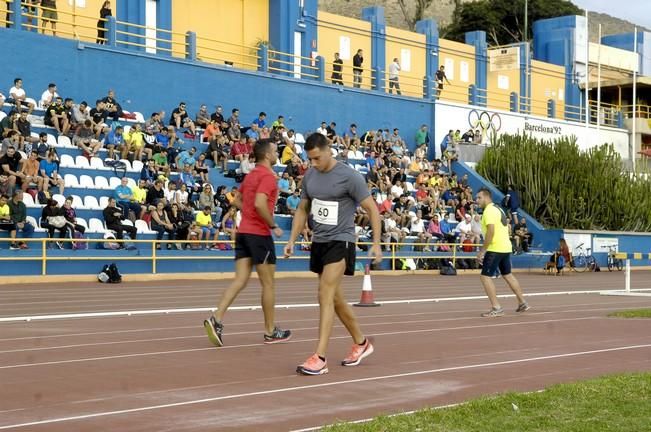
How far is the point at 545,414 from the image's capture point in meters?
7.48

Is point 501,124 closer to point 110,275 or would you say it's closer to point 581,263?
point 581,263

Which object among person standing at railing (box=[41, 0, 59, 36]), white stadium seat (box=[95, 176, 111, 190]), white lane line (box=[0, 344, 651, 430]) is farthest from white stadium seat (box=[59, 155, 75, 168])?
white lane line (box=[0, 344, 651, 430])

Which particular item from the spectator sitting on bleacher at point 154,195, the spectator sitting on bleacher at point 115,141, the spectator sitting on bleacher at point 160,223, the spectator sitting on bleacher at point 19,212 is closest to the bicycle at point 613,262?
the spectator sitting on bleacher at point 160,223

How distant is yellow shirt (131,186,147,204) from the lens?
28.2 m

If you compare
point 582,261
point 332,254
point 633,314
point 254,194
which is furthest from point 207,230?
point 332,254

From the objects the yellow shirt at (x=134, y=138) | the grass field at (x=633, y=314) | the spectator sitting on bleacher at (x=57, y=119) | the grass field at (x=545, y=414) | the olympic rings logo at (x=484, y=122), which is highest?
the olympic rings logo at (x=484, y=122)

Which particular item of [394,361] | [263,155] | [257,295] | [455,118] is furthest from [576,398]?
[455,118]

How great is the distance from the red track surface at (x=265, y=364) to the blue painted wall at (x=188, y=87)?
15415mm

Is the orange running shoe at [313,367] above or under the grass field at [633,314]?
above

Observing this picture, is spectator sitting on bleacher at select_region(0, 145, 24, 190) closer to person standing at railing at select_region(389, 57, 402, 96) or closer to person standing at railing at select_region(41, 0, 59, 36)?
person standing at railing at select_region(41, 0, 59, 36)

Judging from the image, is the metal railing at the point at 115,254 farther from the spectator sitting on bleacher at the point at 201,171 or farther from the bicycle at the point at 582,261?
the bicycle at the point at 582,261

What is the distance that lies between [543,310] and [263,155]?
8.13 m

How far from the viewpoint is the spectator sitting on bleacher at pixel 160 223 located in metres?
27.9

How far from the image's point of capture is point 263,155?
38.8ft
